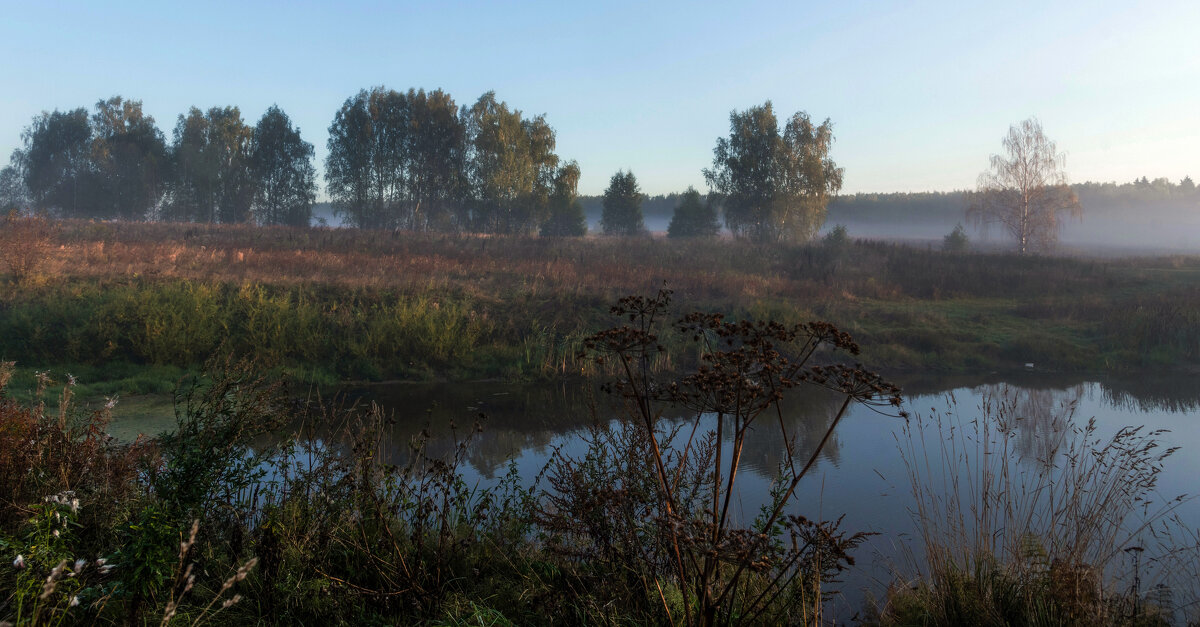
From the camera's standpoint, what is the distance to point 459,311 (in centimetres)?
1401

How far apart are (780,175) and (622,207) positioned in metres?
10.6

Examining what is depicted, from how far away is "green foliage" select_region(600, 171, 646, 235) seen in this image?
1754 inches

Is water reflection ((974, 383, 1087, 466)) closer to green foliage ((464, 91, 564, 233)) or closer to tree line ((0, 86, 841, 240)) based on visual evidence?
tree line ((0, 86, 841, 240))

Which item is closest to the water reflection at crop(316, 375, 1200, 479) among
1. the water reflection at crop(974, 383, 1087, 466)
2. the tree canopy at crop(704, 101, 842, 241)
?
the water reflection at crop(974, 383, 1087, 466)

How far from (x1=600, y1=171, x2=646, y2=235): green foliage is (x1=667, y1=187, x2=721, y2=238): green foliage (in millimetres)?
4346

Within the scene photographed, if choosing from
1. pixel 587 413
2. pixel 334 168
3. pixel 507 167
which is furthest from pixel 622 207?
pixel 587 413

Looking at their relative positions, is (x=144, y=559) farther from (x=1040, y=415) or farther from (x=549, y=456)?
(x=1040, y=415)

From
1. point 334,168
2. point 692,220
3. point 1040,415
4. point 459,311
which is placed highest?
point 334,168

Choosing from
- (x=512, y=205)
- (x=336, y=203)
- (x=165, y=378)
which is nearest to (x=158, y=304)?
(x=165, y=378)

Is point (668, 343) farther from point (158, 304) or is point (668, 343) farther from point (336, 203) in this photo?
point (336, 203)

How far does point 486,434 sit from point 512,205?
1413 inches

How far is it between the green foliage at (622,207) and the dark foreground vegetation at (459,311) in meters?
22.4

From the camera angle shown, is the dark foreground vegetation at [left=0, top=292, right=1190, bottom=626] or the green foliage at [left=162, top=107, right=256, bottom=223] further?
the green foliage at [left=162, top=107, right=256, bottom=223]

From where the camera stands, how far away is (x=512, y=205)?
143ft
